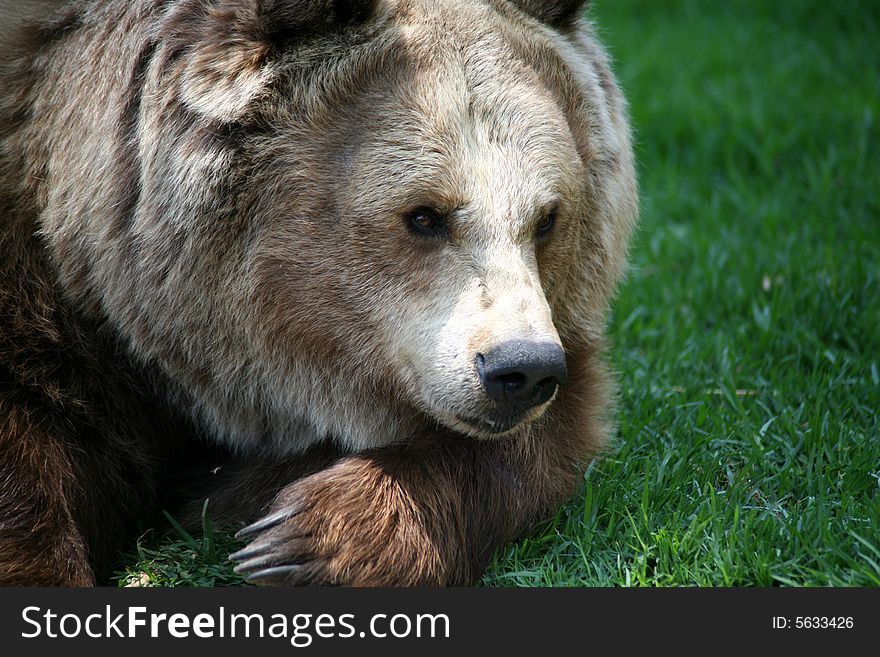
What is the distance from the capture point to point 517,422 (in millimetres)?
3482

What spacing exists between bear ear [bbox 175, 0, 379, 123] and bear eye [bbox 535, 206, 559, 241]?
90cm

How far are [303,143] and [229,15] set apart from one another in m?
0.47

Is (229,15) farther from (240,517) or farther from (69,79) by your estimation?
(240,517)

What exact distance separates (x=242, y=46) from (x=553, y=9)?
1.25 meters

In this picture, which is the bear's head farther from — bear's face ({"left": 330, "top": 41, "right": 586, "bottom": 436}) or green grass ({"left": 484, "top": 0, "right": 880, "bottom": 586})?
green grass ({"left": 484, "top": 0, "right": 880, "bottom": 586})

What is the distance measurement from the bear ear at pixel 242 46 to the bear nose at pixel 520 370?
1137 mm

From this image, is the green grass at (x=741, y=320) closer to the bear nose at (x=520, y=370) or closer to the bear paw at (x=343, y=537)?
the bear paw at (x=343, y=537)

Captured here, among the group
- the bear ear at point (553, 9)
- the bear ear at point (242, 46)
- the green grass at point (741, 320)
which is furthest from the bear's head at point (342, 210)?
the green grass at point (741, 320)

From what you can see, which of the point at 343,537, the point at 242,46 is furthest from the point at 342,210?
the point at 343,537

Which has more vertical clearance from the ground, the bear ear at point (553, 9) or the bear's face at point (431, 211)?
the bear ear at point (553, 9)

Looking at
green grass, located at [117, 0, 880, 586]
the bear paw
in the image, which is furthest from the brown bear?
green grass, located at [117, 0, 880, 586]

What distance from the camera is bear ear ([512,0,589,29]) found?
4133 mm

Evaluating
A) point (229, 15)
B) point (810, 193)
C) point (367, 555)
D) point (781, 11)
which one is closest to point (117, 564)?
point (367, 555)

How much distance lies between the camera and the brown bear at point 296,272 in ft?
11.4
